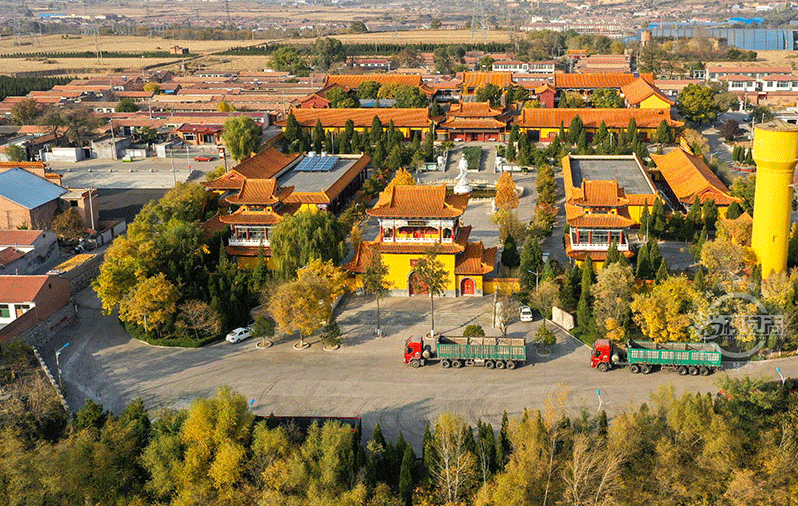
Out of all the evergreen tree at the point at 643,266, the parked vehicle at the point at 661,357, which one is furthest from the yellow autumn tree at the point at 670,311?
the evergreen tree at the point at 643,266

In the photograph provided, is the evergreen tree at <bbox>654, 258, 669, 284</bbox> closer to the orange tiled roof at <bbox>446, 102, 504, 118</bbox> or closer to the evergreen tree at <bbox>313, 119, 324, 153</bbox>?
the evergreen tree at <bbox>313, 119, 324, 153</bbox>

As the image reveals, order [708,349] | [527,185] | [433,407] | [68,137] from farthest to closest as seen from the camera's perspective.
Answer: [68,137]
[527,185]
[708,349]
[433,407]

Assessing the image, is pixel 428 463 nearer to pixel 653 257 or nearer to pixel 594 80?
pixel 653 257

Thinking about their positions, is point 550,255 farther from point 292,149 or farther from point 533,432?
point 292,149

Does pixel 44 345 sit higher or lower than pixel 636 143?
lower

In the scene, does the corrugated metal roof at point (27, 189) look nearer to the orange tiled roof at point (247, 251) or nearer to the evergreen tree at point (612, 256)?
the orange tiled roof at point (247, 251)

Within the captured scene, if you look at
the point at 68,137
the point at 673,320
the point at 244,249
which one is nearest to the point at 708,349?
the point at 673,320
